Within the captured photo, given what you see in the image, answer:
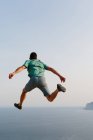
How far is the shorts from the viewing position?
8648 mm

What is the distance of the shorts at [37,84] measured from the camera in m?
8.65

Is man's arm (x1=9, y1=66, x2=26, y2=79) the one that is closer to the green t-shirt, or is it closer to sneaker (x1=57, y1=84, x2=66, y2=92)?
the green t-shirt

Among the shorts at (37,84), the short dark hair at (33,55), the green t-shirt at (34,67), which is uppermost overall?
the short dark hair at (33,55)

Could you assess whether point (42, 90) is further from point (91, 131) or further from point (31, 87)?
point (91, 131)

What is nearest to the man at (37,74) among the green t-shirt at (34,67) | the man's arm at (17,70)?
the green t-shirt at (34,67)

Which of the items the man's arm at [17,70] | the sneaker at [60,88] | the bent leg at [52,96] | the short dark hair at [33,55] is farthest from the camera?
the bent leg at [52,96]

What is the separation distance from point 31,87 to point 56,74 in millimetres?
943

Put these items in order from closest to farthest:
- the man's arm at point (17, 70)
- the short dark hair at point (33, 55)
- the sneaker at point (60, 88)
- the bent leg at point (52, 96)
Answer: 1. the man's arm at point (17, 70)
2. the sneaker at point (60, 88)
3. the short dark hair at point (33, 55)
4. the bent leg at point (52, 96)

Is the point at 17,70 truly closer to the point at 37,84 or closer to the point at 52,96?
the point at 37,84

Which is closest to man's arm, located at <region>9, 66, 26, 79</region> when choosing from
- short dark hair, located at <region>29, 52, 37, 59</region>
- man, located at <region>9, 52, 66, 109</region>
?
man, located at <region>9, 52, 66, 109</region>

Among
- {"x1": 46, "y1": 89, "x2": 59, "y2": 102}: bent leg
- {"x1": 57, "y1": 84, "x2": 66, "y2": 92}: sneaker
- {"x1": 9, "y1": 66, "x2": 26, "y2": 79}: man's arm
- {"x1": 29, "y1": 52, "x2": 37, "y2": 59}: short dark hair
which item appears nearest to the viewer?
{"x1": 9, "y1": 66, "x2": 26, "y2": 79}: man's arm

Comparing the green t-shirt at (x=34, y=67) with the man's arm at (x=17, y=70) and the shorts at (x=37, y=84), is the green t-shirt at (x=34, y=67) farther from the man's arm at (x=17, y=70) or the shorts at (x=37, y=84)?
the man's arm at (x=17, y=70)

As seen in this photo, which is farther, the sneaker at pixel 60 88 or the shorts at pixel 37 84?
the shorts at pixel 37 84

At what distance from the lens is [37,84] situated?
28.5 feet
